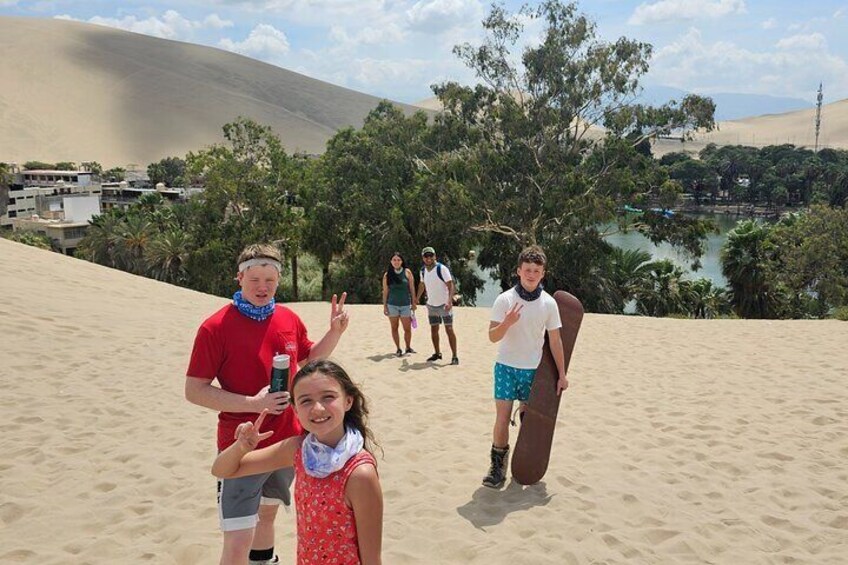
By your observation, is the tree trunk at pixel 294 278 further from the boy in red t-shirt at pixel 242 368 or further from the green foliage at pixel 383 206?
the boy in red t-shirt at pixel 242 368

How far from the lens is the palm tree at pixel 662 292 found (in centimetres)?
2303

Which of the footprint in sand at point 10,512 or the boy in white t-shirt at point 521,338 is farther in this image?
the boy in white t-shirt at point 521,338

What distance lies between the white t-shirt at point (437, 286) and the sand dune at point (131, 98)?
128168 mm

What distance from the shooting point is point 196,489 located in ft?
14.9

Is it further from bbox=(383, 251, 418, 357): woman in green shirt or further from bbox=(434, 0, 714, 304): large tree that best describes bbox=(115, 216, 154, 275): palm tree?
bbox=(383, 251, 418, 357): woman in green shirt

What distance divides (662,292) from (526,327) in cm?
2065

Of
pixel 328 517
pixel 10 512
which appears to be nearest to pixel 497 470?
pixel 328 517

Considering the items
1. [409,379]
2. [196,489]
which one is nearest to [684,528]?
[196,489]

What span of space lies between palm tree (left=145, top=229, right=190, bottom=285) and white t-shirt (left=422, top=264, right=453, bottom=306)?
20955mm

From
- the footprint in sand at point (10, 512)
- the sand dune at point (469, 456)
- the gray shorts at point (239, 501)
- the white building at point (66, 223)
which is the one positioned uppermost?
the white building at point (66, 223)

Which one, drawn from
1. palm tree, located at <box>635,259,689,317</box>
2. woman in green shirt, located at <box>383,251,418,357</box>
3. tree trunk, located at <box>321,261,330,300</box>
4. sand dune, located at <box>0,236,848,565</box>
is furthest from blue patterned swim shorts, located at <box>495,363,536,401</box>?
tree trunk, located at <box>321,261,330,300</box>

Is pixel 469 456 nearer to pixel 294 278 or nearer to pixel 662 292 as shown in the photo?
pixel 662 292

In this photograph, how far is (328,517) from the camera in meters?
2.10

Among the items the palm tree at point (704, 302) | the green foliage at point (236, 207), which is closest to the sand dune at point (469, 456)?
the palm tree at point (704, 302)
